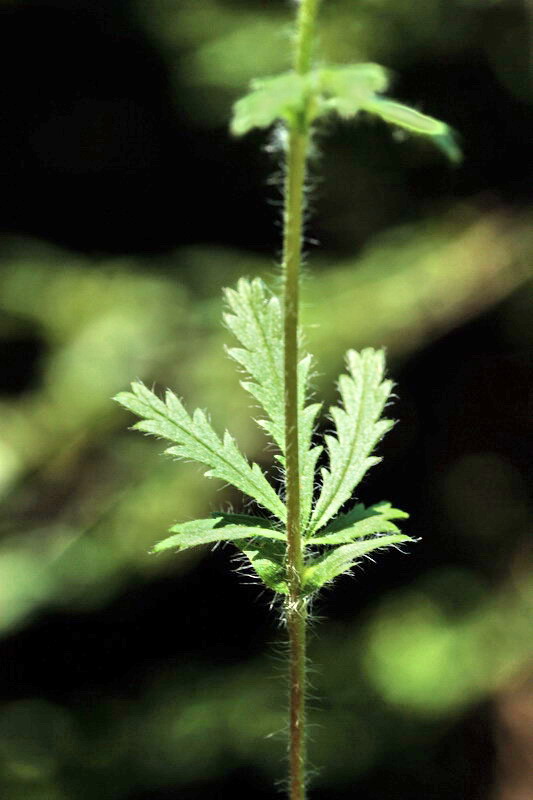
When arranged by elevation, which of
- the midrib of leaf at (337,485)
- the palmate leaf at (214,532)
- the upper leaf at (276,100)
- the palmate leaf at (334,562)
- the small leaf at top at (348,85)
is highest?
the small leaf at top at (348,85)

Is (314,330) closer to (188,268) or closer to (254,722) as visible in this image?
(188,268)

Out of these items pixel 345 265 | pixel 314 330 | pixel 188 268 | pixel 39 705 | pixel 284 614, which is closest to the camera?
pixel 284 614

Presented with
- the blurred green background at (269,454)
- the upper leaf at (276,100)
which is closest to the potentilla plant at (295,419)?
the upper leaf at (276,100)

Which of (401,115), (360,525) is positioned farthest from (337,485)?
(401,115)

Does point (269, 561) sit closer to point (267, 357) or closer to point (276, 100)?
point (267, 357)

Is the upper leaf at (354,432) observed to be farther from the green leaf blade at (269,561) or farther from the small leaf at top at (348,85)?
the small leaf at top at (348,85)

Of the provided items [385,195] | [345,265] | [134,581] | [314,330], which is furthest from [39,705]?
[385,195]
